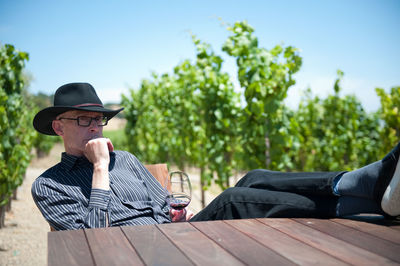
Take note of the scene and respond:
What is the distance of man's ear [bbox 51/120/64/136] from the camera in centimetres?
259

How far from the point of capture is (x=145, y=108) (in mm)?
10180

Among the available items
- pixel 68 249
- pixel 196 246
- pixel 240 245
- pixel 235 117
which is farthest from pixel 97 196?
pixel 235 117

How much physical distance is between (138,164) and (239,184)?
0.80m

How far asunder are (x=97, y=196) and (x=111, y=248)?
815mm

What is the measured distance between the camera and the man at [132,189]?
207cm

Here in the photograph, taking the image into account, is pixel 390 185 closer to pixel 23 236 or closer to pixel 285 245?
pixel 285 245

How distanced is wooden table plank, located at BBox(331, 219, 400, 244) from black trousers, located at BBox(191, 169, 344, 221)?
0.16 metres

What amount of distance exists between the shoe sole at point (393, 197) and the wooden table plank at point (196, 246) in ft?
3.31

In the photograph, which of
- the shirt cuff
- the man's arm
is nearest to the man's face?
the man's arm

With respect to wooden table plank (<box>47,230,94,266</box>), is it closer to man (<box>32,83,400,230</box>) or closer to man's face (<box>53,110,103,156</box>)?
man (<box>32,83,400,230</box>)

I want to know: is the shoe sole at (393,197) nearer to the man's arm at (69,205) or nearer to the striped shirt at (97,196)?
the striped shirt at (97,196)

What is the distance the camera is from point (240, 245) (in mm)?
1499

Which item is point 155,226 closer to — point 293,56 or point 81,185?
point 81,185

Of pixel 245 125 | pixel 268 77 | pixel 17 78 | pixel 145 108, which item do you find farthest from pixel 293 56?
Result: pixel 145 108
